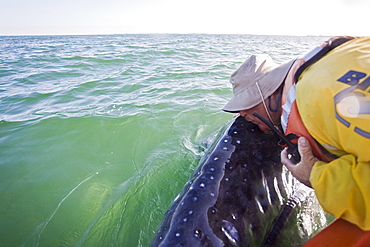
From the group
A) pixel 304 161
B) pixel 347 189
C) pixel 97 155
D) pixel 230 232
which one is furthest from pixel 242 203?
pixel 97 155

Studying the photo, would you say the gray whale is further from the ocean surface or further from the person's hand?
the ocean surface

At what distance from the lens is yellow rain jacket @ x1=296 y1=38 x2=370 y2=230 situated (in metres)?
1.11

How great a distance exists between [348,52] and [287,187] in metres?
1.79

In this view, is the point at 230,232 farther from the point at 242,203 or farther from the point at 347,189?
the point at 347,189

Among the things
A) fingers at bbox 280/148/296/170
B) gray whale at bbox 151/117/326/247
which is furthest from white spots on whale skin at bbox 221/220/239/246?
fingers at bbox 280/148/296/170

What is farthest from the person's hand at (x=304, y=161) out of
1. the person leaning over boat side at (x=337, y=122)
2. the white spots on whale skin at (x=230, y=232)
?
the white spots on whale skin at (x=230, y=232)

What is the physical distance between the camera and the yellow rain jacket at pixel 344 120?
3.65 ft

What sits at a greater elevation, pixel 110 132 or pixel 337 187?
pixel 337 187

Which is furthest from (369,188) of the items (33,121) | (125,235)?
(33,121)

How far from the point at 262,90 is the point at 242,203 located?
3.57 ft

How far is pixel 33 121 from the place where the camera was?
16.9 ft

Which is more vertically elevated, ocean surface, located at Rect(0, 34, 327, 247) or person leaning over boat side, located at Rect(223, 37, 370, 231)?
person leaning over boat side, located at Rect(223, 37, 370, 231)

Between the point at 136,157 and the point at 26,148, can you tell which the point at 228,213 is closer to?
the point at 136,157

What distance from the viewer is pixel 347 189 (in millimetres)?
1224
